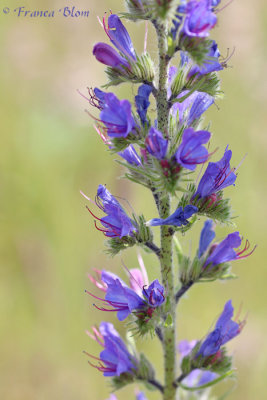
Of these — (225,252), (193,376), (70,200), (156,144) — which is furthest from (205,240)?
(70,200)

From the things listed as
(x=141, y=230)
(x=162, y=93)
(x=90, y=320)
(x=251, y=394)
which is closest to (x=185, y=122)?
(x=162, y=93)

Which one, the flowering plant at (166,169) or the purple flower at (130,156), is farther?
the purple flower at (130,156)

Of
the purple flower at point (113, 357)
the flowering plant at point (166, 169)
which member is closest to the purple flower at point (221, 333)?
the flowering plant at point (166, 169)

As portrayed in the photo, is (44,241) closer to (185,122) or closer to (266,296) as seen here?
(266,296)

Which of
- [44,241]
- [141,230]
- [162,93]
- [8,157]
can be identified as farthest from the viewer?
[8,157]

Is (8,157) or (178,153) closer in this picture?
(178,153)

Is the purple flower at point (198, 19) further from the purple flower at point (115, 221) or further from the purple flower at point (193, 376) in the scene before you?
the purple flower at point (193, 376)

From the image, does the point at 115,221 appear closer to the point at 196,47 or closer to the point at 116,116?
the point at 116,116
